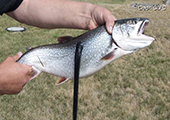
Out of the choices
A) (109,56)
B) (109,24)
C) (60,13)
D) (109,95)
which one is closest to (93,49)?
(109,56)

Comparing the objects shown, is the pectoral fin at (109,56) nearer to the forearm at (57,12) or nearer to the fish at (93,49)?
the fish at (93,49)

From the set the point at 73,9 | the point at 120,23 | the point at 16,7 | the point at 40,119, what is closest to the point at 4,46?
the point at 40,119

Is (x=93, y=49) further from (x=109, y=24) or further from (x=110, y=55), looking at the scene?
(x=109, y=24)

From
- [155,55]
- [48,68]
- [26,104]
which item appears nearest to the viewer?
[48,68]

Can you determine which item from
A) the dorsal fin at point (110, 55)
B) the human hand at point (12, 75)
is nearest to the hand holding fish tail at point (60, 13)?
the dorsal fin at point (110, 55)

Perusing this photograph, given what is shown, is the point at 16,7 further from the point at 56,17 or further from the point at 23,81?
the point at 23,81

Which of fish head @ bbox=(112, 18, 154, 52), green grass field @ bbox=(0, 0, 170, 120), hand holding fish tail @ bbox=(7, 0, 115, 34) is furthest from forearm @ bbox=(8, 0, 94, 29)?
green grass field @ bbox=(0, 0, 170, 120)
